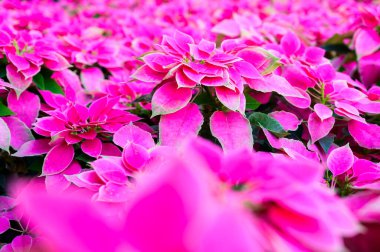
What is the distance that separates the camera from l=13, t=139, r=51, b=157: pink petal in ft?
3.18

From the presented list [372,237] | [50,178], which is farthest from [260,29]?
[372,237]

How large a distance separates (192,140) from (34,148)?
65 centimetres

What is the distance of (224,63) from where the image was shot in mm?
926

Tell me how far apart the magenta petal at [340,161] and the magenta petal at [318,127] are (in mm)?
128

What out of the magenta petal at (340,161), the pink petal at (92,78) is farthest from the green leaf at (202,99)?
the pink petal at (92,78)

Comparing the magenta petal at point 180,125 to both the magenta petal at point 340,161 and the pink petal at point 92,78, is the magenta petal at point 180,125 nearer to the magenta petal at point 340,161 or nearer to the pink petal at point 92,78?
the magenta petal at point 340,161

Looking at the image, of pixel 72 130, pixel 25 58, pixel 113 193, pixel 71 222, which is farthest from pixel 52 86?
pixel 71 222

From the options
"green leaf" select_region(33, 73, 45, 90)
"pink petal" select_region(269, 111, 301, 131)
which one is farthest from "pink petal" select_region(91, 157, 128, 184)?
"green leaf" select_region(33, 73, 45, 90)

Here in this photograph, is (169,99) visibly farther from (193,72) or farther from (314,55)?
(314,55)

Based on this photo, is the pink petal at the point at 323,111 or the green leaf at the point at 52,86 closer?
the pink petal at the point at 323,111

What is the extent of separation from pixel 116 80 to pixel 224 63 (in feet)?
1.68

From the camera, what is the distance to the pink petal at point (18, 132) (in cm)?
104

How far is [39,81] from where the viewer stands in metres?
1.21

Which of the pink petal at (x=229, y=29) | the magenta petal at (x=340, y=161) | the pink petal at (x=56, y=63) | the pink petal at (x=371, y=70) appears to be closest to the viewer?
the magenta petal at (x=340, y=161)
